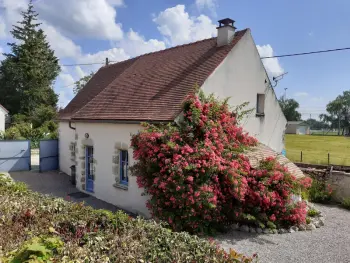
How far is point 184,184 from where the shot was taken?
8.02m

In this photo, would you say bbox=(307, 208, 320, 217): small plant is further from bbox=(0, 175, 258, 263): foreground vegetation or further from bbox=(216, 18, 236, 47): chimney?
bbox=(216, 18, 236, 47): chimney

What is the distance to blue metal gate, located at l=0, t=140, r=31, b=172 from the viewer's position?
18.4 meters

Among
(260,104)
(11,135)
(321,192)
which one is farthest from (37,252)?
(11,135)

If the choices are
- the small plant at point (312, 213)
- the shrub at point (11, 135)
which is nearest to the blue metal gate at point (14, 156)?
→ the shrub at point (11, 135)

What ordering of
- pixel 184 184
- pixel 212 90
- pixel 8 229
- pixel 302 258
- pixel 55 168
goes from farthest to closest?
pixel 55 168 < pixel 212 90 < pixel 184 184 < pixel 302 258 < pixel 8 229

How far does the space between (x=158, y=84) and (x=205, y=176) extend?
5.86 meters

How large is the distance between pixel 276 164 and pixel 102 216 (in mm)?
6384

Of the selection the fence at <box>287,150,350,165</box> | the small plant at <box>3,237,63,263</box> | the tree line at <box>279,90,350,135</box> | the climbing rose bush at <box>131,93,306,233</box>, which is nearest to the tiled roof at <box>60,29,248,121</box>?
the climbing rose bush at <box>131,93,306,233</box>

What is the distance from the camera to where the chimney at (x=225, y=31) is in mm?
12633

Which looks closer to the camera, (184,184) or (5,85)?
(184,184)

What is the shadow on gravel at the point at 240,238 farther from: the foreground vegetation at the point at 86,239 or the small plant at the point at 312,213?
the foreground vegetation at the point at 86,239

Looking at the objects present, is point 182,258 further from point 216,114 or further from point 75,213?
point 216,114

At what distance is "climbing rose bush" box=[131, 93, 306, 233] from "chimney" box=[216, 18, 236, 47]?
4.33 m

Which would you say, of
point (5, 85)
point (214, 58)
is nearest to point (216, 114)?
point (214, 58)
